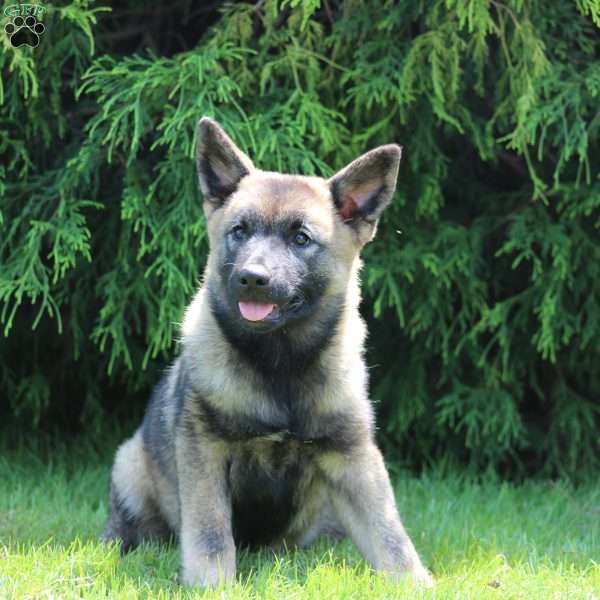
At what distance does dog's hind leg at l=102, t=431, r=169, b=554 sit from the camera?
4762 mm

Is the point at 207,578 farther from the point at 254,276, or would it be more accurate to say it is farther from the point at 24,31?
the point at 24,31

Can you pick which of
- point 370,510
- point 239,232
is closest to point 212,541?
point 370,510

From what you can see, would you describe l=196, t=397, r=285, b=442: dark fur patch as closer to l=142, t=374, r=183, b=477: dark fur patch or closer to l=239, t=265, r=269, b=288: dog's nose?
l=142, t=374, r=183, b=477: dark fur patch

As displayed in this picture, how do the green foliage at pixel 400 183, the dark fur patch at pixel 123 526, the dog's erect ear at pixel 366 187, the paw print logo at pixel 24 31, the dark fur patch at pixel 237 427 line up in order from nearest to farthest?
the dark fur patch at pixel 237 427 < the dog's erect ear at pixel 366 187 < the dark fur patch at pixel 123 526 < the paw print logo at pixel 24 31 < the green foliage at pixel 400 183

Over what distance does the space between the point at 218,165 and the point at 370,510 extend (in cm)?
154

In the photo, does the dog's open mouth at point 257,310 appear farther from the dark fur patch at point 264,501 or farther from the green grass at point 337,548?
the green grass at point 337,548

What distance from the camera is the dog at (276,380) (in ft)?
13.5

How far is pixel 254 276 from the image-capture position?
3.98 metres

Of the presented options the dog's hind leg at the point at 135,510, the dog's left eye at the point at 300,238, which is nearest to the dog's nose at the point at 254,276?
the dog's left eye at the point at 300,238

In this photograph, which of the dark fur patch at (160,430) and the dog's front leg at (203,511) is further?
the dark fur patch at (160,430)

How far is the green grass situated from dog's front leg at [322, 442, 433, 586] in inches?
4.5

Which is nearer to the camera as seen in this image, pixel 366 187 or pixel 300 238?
pixel 300 238

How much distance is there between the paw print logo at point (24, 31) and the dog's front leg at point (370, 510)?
2742 millimetres

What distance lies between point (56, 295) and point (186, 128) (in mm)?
1300
